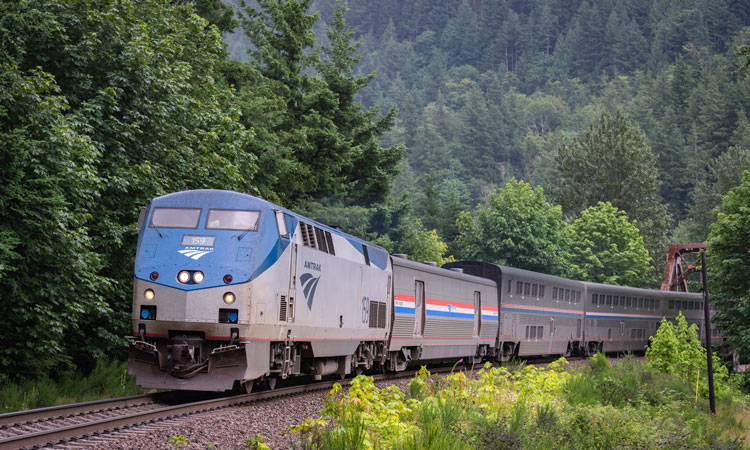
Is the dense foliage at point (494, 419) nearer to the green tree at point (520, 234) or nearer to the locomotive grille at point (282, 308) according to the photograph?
the locomotive grille at point (282, 308)

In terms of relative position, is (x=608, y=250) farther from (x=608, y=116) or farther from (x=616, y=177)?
(x=608, y=116)

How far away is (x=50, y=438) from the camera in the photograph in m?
9.98

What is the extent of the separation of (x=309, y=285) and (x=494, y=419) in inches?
228

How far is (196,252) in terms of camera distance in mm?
14172

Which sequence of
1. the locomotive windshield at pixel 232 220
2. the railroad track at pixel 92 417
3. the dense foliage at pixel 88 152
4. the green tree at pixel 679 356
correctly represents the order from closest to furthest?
the railroad track at pixel 92 417 → the locomotive windshield at pixel 232 220 → the dense foliage at pixel 88 152 → the green tree at pixel 679 356

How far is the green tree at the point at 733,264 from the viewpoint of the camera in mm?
34719

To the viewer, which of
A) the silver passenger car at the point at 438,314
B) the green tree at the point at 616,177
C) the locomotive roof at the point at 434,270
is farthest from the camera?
the green tree at the point at 616,177

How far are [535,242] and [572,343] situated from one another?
→ 27.2 meters

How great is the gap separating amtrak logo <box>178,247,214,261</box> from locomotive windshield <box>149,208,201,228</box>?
0.53 m

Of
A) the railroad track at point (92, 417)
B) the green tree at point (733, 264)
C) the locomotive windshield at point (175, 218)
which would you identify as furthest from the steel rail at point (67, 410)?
the green tree at point (733, 264)

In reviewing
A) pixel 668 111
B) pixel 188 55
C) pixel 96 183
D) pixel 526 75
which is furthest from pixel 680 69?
pixel 96 183

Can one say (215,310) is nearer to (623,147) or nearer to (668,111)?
(623,147)

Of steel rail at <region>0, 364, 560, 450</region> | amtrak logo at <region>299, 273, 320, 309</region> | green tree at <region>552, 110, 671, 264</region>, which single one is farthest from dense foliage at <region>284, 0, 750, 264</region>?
steel rail at <region>0, 364, 560, 450</region>

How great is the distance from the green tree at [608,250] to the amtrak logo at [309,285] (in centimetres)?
5935
